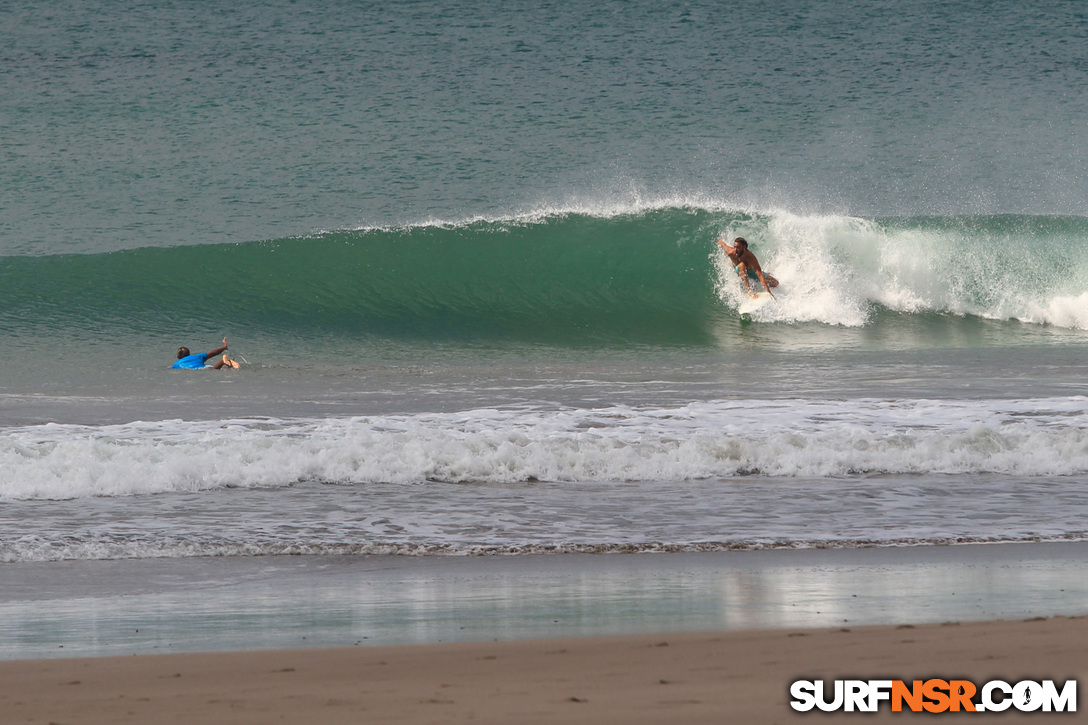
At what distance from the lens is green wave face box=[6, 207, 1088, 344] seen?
1498 cm

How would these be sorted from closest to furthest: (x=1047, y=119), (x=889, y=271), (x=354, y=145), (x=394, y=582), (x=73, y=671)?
(x=73, y=671) < (x=394, y=582) < (x=889, y=271) < (x=354, y=145) < (x=1047, y=119)

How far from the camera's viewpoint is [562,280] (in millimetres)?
16578

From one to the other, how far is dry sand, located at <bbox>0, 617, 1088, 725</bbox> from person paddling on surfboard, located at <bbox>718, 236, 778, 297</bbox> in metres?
12.3

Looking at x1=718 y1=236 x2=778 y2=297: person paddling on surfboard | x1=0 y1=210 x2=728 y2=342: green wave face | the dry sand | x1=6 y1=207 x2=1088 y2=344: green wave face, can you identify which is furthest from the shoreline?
x1=718 y1=236 x2=778 y2=297: person paddling on surfboard

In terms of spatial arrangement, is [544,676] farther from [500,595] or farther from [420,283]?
[420,283]

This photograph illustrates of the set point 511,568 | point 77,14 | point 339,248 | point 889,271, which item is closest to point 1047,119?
point 889,271

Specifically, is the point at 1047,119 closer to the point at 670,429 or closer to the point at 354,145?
the point at 354,145

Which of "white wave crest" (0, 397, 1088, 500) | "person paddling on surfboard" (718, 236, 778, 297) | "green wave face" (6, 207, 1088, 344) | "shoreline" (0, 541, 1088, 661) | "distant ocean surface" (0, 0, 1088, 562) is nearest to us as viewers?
"shoreline" (0, 541, 1088, 661)

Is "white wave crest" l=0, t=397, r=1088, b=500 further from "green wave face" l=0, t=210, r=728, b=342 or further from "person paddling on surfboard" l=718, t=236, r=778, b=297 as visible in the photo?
"person paddling on surfboard" l=718, t=236, r=778, b=297

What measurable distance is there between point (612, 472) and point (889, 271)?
1117 centimetres

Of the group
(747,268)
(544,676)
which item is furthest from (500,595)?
(747,268)

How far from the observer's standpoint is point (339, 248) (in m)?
17.4

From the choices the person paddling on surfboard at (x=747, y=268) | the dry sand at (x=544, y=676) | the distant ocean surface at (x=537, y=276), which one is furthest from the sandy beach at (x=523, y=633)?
the person paddling on surfboard at (x=747, y=268)

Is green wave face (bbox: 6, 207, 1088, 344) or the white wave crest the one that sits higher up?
green wave face (bbox: 6, 207, 1088, 344)
